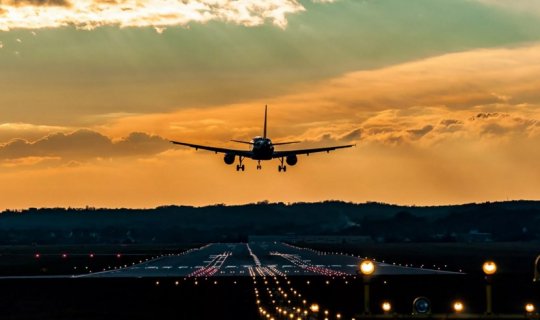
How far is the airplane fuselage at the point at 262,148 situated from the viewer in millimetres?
123875

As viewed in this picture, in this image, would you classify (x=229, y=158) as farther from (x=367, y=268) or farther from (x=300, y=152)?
(x=367, y=268)

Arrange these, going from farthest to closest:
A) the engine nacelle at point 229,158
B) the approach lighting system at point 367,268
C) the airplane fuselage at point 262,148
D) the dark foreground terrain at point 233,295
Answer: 1. the engine nacelle at point 229,158
2. the airplane fuselage at point 262,148
3. the dark foreground terrain at point 233,295
4. the approach lighting system at point 367,268

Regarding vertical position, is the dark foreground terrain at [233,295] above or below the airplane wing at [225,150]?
below

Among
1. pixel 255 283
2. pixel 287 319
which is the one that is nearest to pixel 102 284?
pixel 255 283

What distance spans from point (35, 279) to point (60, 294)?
2669 cm

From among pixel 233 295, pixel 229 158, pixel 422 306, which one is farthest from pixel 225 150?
pixel 422 306

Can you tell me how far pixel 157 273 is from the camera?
115m

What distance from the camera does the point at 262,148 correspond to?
124m

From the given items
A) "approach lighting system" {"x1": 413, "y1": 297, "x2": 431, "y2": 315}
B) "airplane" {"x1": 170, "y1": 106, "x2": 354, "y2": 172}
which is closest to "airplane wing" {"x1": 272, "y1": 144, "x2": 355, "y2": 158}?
"airplane" {"x1": 170, "y1": 106, "x2": 354, "y2": 172}

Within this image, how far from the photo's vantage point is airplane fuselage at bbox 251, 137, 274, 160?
12388cm

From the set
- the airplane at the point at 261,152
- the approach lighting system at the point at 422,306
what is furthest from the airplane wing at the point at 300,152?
the approach lighting system at the point at 422,306

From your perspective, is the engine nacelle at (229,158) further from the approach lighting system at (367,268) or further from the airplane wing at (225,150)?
the approach lighting system at (367,268)

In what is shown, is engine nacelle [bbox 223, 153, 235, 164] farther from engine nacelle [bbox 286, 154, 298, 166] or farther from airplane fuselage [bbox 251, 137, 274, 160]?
engine nacelle [bbox 286, 154, 298, 166]

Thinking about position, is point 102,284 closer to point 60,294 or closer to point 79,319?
point 60,294
